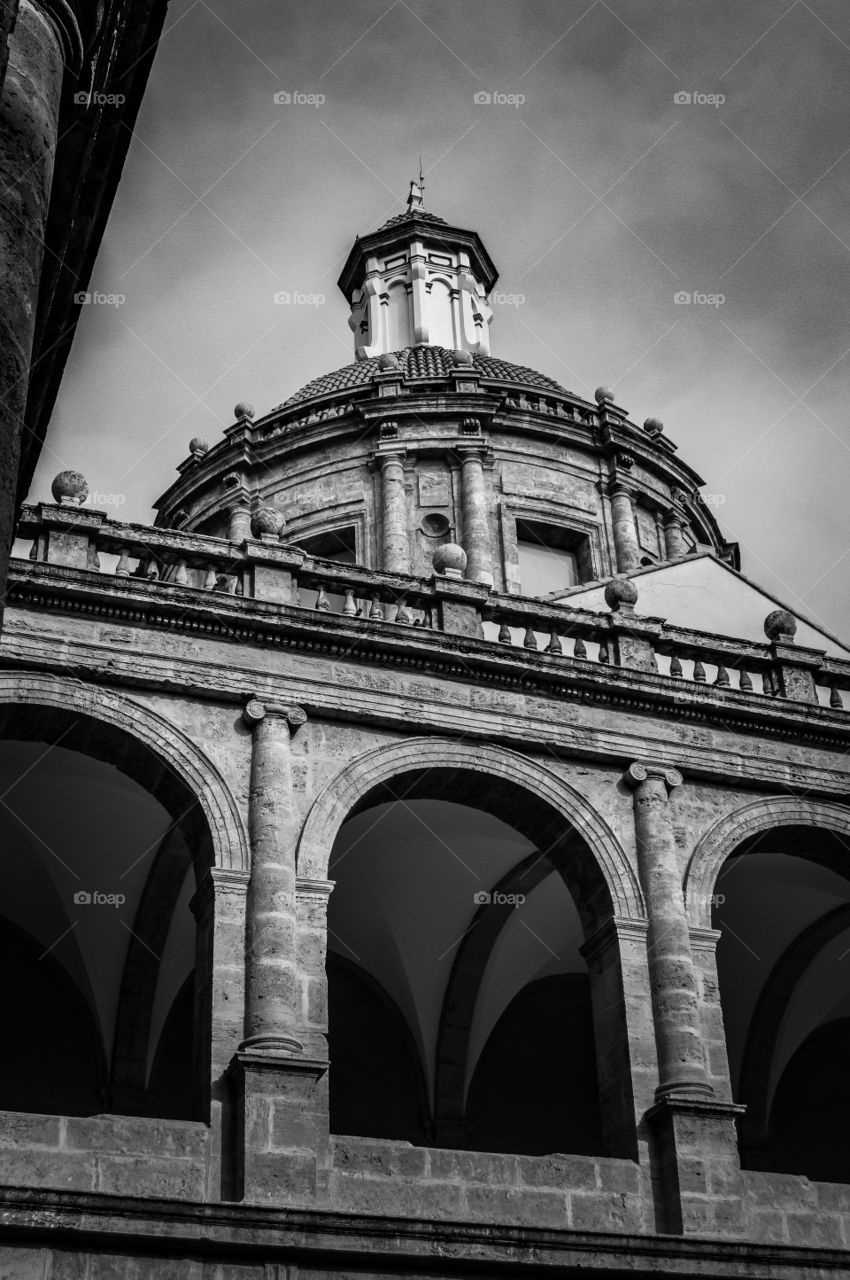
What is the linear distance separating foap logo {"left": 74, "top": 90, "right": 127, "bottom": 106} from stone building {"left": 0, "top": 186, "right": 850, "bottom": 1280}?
6.41 metres

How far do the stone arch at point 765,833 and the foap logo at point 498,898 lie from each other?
9.20 ft

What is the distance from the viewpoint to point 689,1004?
13.1 meters

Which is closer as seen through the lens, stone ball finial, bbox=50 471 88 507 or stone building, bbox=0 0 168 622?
stone building, bbox=0 0 168 622

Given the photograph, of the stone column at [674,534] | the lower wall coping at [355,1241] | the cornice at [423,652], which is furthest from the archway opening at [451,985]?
the stone column at [674,534]

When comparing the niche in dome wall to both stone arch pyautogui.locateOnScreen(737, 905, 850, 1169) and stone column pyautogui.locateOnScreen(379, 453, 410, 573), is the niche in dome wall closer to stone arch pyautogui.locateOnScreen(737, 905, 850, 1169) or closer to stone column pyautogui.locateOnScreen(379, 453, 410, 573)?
stone column pyautogui.locateOnScreen(379, 453, 410, 573)

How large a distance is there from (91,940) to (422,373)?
14.4 meters

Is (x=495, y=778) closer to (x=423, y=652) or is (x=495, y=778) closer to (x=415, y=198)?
(x=423, y=652)

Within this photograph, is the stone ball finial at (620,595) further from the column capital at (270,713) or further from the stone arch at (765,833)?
the column capital at (270,713)

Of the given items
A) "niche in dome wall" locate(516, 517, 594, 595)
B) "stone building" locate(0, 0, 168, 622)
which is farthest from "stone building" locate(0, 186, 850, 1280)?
"niche in dome wall" locate(516, 517, 594, 595)

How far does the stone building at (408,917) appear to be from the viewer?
37.0 ft

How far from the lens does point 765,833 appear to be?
48.3ft

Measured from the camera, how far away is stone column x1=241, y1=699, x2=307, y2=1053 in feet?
38.7

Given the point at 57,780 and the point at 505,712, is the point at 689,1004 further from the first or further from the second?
the point at 57,780

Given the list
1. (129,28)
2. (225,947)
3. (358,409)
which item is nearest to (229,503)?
(358,409)
